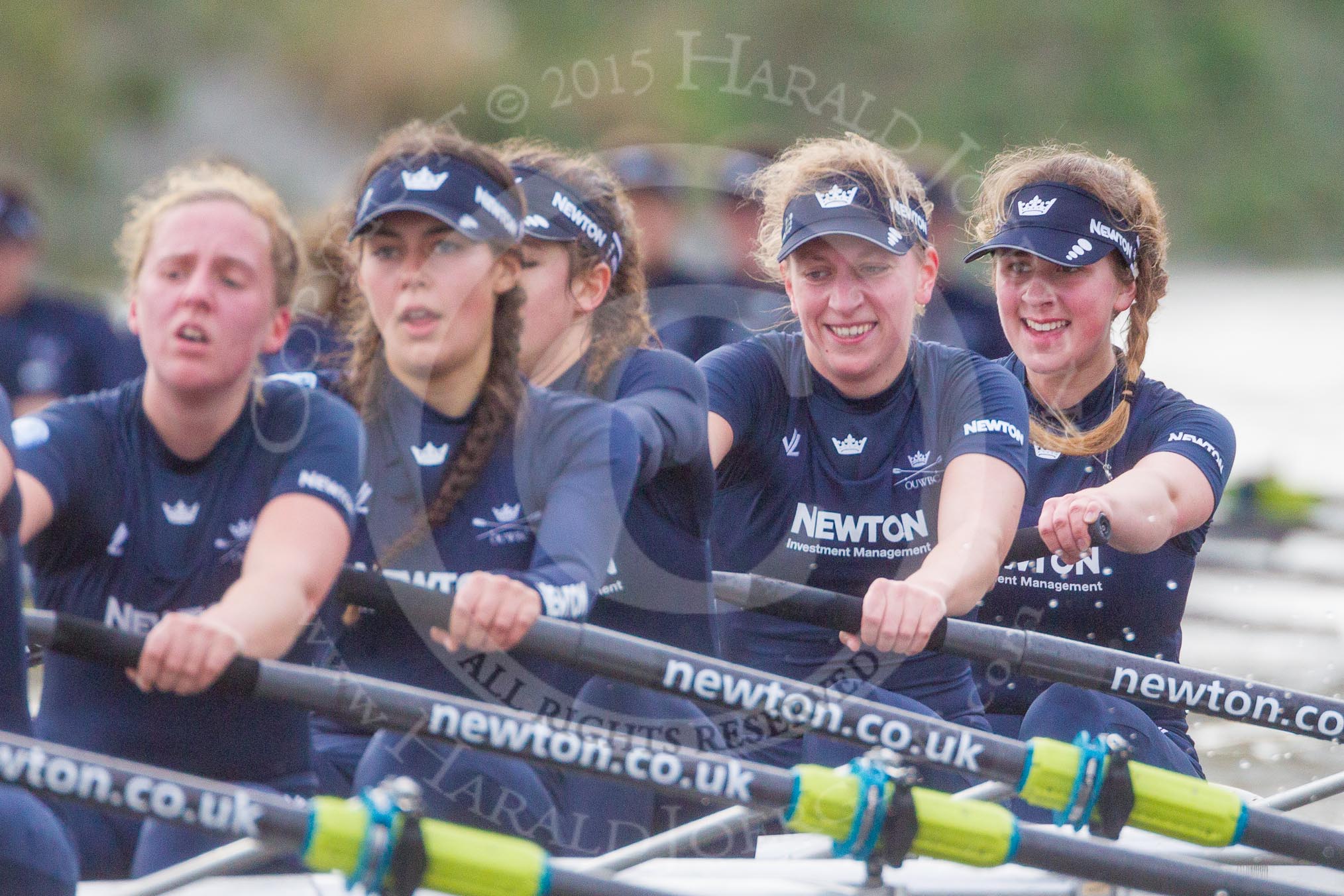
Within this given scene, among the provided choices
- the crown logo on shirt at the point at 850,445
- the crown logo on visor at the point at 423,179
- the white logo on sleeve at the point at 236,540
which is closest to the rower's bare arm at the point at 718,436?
the crown logo on shirt at the point at 850,445

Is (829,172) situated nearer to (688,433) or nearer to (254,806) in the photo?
(688,433)

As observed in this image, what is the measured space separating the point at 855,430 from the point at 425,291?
101cm

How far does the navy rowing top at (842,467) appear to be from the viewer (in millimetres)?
3338

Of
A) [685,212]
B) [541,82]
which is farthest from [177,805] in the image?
[541,82]

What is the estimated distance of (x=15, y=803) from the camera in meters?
2.31

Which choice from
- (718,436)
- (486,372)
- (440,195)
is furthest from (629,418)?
(440,195)

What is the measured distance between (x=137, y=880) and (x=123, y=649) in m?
0.41

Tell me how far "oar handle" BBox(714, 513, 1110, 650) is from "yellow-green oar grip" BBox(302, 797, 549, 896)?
2.87ft

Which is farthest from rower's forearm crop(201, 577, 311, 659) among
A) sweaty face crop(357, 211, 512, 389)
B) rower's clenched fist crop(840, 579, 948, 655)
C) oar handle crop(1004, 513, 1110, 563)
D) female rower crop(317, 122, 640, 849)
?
oar handle crop(1004, 513, 1110, 563)

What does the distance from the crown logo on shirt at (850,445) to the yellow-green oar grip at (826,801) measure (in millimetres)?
885

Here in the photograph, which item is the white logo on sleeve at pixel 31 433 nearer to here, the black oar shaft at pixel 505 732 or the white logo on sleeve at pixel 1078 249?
the black oar shaft at pixel 505 732

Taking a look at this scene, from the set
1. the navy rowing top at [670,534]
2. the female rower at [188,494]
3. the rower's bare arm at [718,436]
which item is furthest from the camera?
the rower's bare arm at [718,436]

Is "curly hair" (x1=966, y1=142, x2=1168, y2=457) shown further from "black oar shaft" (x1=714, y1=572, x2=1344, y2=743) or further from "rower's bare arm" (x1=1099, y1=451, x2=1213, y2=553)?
"black oar shaft" (x1=714, y1=572, x2=1344, y2=743)

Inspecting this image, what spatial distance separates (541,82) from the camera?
63.8 feet
